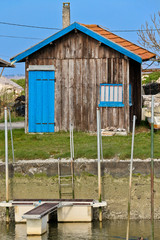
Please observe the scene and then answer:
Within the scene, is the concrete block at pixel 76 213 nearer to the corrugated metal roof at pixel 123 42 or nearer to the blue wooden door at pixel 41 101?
the blue wooden door at pixel 41 101

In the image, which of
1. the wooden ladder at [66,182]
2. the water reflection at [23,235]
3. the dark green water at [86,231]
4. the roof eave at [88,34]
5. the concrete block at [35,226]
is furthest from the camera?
the roof eave at [88,34]

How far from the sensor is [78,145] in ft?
61.2

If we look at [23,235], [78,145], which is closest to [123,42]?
[78,145]

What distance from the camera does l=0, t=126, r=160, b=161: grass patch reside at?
1669 cm

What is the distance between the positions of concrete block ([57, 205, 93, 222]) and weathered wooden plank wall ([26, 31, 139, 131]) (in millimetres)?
7572

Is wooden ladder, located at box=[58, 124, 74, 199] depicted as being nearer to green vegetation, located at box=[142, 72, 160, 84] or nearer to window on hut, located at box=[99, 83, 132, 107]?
window on hut, located at box=[99, 83, 132, 107]

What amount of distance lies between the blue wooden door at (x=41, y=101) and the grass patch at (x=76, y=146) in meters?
0.58

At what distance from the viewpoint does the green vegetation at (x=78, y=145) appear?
16688 millimetres

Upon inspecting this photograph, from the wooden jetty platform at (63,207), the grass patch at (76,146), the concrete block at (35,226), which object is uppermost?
the grass patch at (76,146)

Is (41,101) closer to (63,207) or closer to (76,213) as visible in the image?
(63,207)

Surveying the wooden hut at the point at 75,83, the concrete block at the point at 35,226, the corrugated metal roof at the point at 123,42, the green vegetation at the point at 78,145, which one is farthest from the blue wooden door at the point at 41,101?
the concrete block at the point at 35,226

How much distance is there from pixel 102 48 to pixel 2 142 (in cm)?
553

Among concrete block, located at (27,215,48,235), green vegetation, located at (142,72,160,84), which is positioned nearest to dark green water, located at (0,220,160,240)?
concrete block, located at (27,215,48,235)

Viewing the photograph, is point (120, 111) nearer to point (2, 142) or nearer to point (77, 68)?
point (77, 68)
